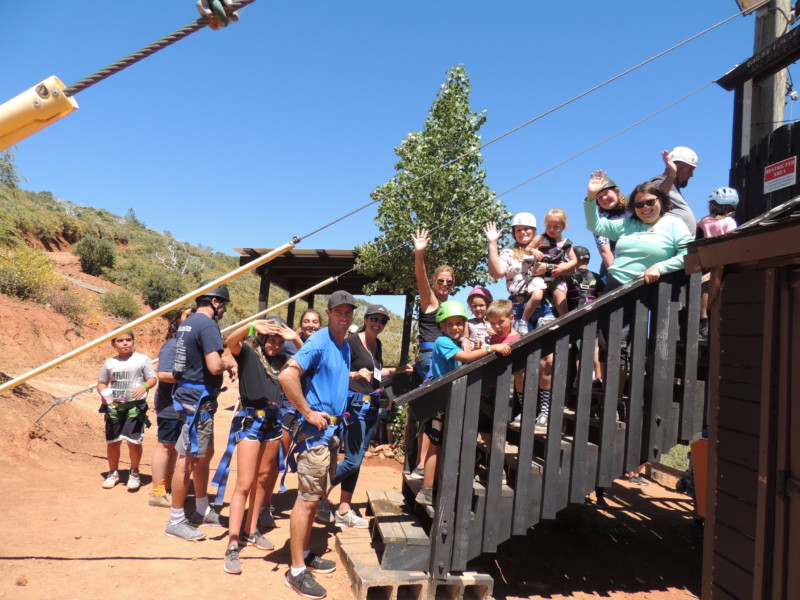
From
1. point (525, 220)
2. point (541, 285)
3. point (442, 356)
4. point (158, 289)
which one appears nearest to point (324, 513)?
point (442, 356)

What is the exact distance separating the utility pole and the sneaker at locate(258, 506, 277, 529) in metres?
6.29

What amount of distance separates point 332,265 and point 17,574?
9.56 metres

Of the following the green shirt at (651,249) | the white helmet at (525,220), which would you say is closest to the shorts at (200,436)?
the white helmet at (525,220)

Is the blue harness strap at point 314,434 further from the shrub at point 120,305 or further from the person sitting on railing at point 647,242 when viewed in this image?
the shrub at point 120,305

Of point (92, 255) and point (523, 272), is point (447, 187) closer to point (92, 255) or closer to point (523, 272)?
point (523, 272)

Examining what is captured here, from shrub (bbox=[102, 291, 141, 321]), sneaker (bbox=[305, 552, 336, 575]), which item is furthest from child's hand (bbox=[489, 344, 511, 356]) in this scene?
shrub (bbox=[102, 291, 141, 321])

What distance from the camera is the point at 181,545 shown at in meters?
4.20

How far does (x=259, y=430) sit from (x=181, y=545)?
112cm

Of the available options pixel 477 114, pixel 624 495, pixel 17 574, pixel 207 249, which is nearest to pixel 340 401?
pixel 17 574

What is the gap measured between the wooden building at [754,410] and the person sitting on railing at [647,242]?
27.3 inches

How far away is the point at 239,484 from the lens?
13.1 ft

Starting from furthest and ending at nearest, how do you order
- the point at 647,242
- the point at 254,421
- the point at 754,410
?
the point at 254,421
the point at 647,242
the point at 754,410

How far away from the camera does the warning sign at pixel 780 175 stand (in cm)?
504

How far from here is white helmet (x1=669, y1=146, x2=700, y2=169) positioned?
4.46m
